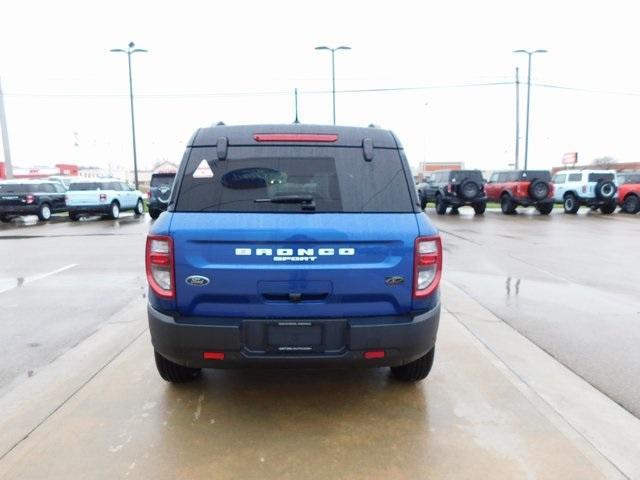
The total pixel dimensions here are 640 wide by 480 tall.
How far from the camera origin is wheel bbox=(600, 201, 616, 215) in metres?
22.3

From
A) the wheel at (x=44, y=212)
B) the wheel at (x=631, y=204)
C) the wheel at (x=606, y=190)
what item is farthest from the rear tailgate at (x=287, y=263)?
the wheel at (x=631, y=204)

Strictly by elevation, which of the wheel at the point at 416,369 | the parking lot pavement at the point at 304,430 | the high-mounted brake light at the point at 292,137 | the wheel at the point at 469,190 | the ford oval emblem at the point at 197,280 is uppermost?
the high-mounted brake light at the point at 292,137

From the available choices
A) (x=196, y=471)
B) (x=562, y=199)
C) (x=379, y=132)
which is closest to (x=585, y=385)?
(x=379, y=132)

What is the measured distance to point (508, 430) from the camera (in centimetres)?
323

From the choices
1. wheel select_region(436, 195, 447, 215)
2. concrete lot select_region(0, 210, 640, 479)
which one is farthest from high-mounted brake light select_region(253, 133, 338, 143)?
wheel select_region(436, 195, 447, 215)

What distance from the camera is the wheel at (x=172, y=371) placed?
3.69 m

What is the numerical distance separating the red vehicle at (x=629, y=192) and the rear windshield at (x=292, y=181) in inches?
939

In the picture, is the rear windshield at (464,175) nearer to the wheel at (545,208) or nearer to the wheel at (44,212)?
the wheel at (545,208)

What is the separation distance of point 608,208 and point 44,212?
24.1 m

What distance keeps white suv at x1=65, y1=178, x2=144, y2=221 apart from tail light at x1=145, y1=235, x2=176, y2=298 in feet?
61.8

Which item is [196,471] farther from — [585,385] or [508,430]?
[585,385]

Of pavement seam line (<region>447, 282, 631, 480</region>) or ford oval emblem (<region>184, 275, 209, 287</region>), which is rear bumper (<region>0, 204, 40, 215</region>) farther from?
ford oval emblem (<region>184, 275, 209, 287</region>)

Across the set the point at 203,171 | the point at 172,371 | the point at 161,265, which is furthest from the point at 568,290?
the point at 161,265

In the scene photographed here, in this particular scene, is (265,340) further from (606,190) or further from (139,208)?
(606,190)
